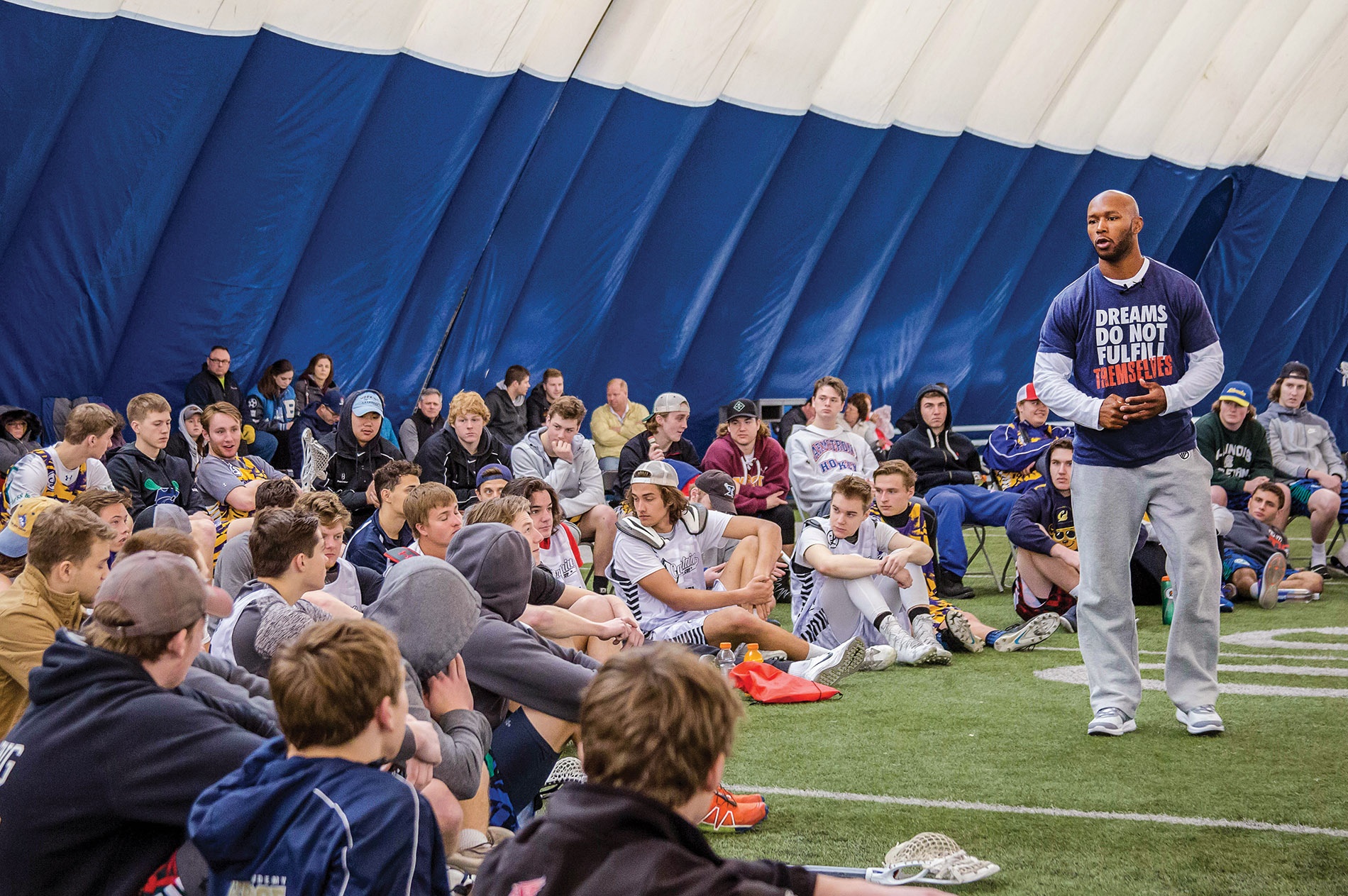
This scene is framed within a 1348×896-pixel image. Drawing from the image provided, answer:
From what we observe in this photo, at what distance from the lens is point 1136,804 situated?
3.93m

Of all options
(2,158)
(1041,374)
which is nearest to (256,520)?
(1041,374)

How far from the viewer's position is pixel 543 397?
12.6 m

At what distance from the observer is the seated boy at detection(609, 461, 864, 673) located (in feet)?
20.1

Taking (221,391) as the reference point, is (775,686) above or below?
above

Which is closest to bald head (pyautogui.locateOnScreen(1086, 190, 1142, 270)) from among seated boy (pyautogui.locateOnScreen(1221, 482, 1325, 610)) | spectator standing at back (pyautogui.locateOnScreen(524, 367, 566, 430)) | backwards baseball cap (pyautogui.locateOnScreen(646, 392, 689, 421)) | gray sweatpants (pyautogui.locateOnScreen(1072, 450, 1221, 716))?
gray sweatpants (pyautogui.locateOnScreen(1072, 450, 1221, 716))

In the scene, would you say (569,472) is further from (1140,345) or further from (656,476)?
(1140,345)

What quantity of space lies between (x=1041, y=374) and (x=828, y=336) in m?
10.3

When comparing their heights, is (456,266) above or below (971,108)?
below

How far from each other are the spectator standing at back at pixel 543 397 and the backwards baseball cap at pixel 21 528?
7.82m

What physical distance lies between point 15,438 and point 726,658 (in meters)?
5.49

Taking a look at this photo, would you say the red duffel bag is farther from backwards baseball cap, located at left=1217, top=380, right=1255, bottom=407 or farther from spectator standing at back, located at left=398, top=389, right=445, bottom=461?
spectator standing at back, located at left=398, top=389, right=445, bottom=461

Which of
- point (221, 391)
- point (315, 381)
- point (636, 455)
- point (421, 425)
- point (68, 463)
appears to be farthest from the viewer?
point (315, 381)

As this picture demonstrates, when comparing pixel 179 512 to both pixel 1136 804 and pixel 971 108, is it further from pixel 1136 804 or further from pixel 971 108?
pixel 971 108

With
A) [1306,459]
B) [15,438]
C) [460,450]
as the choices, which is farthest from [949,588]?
[15,438]
